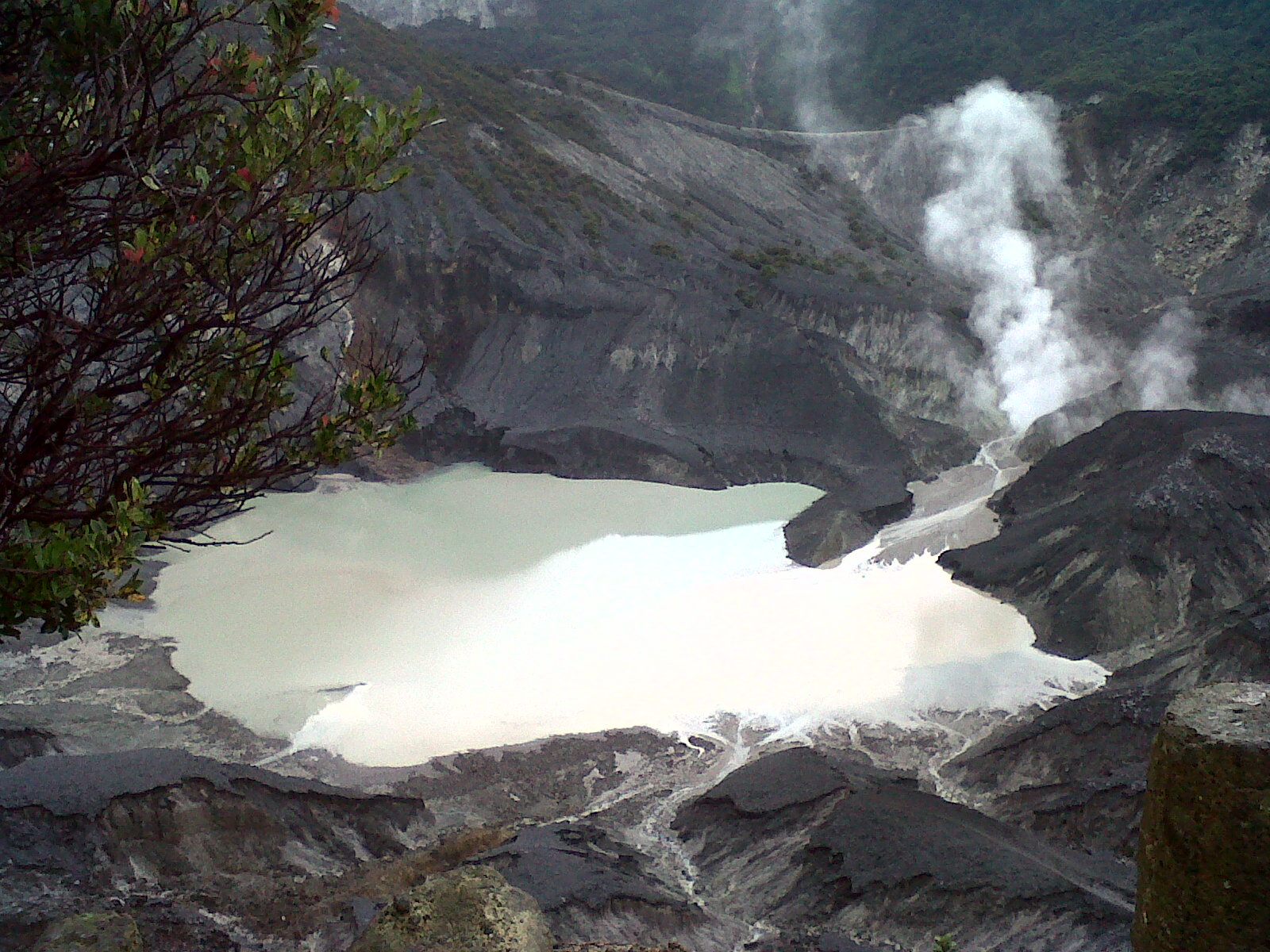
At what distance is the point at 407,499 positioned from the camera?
30500 mm

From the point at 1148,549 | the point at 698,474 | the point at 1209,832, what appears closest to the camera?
the point at 1209,832

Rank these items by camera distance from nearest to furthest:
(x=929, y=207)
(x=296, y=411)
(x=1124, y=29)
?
(x=296, y=411) → (x=929, y=207) → (x=1124, y=29)

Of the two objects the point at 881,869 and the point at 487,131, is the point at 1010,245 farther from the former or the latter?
the point at 881,869

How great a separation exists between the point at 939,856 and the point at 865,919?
44.0 inches

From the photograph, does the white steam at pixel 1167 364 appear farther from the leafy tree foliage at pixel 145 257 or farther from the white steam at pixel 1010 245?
the leafy tree foliage at pixel 145 257

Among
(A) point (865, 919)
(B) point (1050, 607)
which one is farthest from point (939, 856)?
(B) point (1050, 607)

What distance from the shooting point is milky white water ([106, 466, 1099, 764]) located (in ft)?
60.8

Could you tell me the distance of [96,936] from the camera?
6.41 meters

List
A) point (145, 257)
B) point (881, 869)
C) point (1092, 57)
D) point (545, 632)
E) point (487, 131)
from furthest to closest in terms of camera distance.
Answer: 1. point (1092, 57)
2. point (487, 131)
3. point (545, 632)
4. point (881, 869)
5. point (145, 257)

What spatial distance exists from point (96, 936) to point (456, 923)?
2403mm

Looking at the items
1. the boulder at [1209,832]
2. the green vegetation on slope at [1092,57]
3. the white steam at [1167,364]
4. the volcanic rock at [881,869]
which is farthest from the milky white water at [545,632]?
the green vegetation on slope at [1092,57]

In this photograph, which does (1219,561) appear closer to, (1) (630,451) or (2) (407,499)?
(1) (630,451)

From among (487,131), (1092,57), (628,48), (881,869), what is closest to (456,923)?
(881,869)

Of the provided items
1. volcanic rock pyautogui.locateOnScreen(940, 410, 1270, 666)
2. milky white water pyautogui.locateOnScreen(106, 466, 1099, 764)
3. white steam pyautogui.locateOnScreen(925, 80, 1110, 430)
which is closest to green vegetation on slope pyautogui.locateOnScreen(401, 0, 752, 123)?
white steam pyautogui.locateOnScreen(925, 80, 1110, 430)
